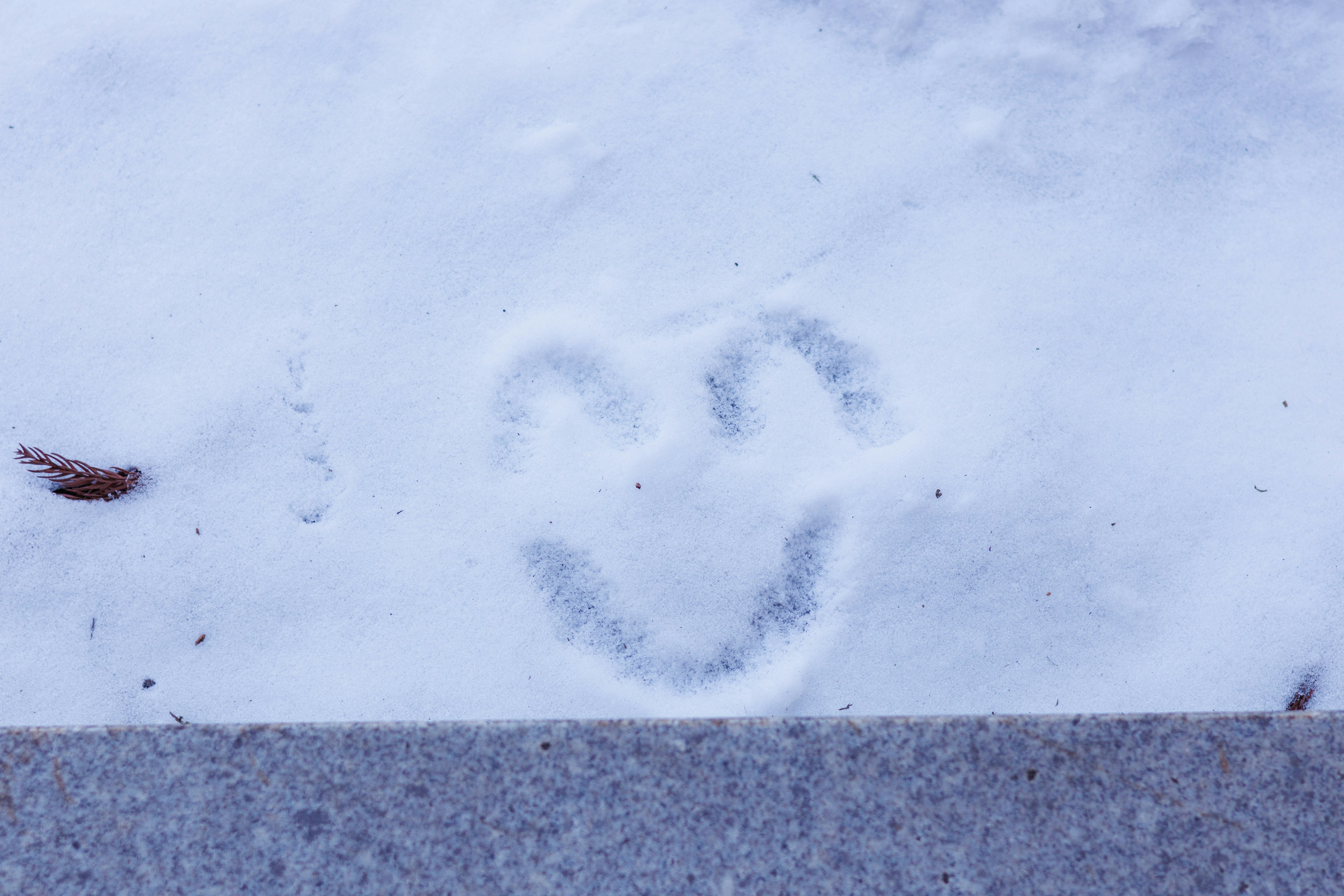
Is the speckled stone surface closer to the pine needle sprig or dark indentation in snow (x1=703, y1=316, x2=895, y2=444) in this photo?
the pine needle sprig

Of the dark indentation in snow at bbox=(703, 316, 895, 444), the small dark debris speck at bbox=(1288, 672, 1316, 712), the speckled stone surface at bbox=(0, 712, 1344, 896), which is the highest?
the dark indentation in snow at bbox=(703, 316, 895, 444)

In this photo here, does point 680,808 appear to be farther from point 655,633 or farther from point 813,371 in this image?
point 813,371

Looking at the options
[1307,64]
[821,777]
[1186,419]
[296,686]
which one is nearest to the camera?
A: [821,777]

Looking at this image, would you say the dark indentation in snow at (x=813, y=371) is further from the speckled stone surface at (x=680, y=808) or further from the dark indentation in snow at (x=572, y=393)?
the speckled stone surface at (x=680, y=808)

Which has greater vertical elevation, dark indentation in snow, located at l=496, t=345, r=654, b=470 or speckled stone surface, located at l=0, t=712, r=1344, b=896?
dark indentation in snow, located at l=496, t=345, r=654, b=470

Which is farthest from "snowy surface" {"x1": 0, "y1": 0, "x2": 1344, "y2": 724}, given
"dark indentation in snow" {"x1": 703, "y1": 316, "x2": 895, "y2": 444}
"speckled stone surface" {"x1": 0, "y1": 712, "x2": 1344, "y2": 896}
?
"speckled stone surface" {"x1": 0, "y1": 712, "x2": 1344, "y2": 896}

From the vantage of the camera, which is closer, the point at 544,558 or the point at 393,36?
the point at 544,558

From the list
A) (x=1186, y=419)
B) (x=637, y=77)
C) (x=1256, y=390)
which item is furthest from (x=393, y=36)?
(x=1256, y=390)

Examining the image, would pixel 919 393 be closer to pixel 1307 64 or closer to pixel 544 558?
pixel 544 558
